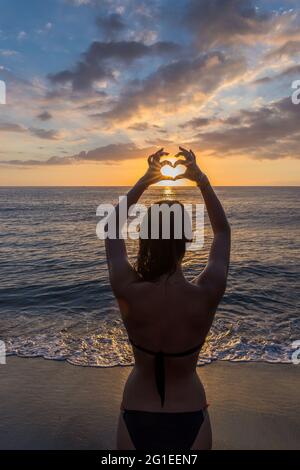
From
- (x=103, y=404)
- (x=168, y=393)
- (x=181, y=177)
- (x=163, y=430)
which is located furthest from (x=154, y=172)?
(x=103, y=404)

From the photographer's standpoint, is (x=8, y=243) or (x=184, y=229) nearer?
(x=184, y=229)

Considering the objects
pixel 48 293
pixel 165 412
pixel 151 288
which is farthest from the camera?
pixel 48 293

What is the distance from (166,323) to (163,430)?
0.67 m

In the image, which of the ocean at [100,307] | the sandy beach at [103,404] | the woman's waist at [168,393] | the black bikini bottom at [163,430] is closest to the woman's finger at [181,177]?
the woman's waist at [168,393]

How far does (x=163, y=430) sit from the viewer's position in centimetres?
225

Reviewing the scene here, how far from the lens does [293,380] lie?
618 cm

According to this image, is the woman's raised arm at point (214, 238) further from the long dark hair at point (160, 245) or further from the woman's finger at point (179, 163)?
the long dark hair at point (160, 245)

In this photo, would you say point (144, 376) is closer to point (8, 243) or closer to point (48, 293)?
point (48, 293)

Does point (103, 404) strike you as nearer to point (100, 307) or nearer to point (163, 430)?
point (163, 430)

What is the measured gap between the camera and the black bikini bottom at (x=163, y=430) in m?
2.24

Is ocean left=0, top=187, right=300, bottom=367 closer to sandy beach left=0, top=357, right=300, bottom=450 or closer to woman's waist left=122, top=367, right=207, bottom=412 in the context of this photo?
sandy beach left=0, top=357, right=300, bottom=450

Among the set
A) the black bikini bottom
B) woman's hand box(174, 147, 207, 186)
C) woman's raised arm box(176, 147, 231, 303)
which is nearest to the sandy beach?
the black bikini bottom
